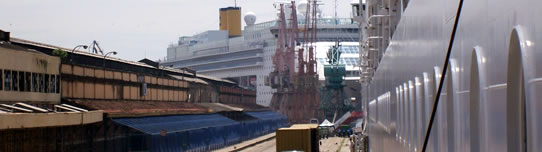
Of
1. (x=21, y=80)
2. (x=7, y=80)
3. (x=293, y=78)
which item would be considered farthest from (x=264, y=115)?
(x=7, y=80)

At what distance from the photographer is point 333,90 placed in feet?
392

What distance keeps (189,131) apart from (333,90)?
64.0 meters

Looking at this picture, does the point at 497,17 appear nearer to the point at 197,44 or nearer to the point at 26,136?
the point at 26,136

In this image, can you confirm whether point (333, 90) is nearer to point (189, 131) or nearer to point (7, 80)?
point (189, 131)

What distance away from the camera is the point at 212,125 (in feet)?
217

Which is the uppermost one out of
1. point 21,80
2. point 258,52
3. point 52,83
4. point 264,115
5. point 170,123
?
point 258,52

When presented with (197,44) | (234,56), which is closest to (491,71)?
(234,56)

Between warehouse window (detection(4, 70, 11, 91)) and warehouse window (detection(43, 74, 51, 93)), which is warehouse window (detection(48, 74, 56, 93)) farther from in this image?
warehouse window (detection(4, 70, 11, 91))

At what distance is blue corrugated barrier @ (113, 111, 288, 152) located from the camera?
47.9 metres

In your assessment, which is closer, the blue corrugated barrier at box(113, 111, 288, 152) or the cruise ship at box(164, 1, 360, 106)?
the blue corrugated barrier at box(113, 111, 288, 152)

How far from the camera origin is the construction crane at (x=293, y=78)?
130750mm

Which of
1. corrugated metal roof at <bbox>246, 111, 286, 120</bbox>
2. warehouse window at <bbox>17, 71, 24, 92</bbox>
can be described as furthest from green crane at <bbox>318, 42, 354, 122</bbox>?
warehouse window at <bbox>17, 71, 24, 92</bbox>

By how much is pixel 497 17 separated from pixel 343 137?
95.0 meters

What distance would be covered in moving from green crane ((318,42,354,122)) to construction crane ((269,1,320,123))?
666 cm
